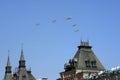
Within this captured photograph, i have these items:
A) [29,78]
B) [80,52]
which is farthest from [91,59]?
[29,78]

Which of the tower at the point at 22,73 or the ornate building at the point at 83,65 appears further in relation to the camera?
the tower at the point at 22,73

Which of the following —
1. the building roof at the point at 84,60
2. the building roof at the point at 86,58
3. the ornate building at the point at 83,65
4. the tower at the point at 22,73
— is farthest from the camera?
the tower at the point at 22,73

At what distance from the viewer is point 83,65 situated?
146 m

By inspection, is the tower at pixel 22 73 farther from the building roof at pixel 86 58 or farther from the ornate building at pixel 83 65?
the building roof at pixel 86 58

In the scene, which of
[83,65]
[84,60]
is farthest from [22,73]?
[83,65]

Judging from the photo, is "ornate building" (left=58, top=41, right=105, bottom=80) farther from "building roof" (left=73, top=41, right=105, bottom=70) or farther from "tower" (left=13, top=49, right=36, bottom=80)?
"tower" (left=13, top=49, right=36, bottom=80)

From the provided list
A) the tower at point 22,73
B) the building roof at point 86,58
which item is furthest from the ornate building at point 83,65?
the tower at point 22,73

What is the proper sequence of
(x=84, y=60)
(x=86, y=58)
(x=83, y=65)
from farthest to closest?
1. (x=86, y=58)
2. (x=84, y=60)
3. (x=83, y=65)

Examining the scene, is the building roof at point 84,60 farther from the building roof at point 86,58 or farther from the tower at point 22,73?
the tower at point 22,73

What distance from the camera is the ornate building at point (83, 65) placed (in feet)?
472

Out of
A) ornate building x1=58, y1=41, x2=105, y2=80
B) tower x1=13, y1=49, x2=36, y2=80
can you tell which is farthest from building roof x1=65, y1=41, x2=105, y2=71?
tower x1=13, y1=49, x2=36, y2=80

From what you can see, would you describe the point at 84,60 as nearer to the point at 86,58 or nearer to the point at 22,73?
the point at 86,58

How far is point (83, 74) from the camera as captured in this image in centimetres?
14212

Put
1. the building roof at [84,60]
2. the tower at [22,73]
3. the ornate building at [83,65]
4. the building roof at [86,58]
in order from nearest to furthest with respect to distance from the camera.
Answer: the ornate building at [83,65], the building roof at [84,60], the building roof at [86,58], the tower at [22,73]
